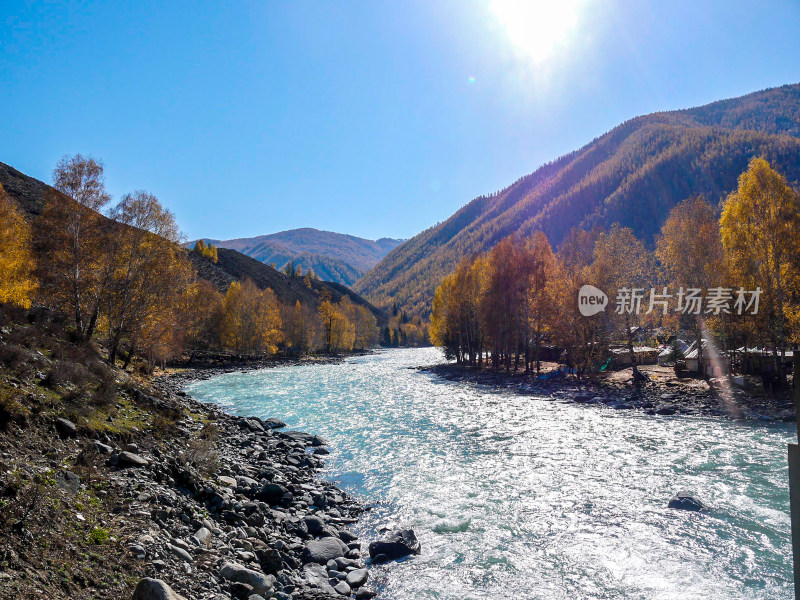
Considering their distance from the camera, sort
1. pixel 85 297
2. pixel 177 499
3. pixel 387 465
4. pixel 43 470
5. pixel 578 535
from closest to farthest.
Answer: pixel 43 470, pixel 177 499, pixel 578 535, pixel 387 465, pixel 85 297

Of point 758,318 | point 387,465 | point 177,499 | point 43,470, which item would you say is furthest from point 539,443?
point 758,318

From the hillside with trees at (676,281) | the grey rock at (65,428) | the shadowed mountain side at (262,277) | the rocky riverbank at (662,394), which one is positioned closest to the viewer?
the grey rock at (65,428)

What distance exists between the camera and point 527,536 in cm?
966

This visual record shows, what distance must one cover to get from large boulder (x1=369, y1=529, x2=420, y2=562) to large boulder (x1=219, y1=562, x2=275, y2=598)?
9.24 ft

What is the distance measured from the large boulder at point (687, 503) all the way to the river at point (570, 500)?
30cm

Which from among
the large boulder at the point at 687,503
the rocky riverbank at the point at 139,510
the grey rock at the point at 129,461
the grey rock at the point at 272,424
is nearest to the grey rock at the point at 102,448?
the rocky riverbank at the point at 139,510

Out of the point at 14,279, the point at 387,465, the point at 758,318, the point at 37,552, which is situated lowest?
the point at 387,465

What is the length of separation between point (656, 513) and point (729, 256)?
84.3ft

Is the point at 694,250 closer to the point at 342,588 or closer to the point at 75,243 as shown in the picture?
the point at 342,588

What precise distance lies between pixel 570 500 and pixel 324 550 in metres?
7.14

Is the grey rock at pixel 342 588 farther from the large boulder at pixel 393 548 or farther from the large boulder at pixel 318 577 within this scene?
the large boulder at pixel 393 548

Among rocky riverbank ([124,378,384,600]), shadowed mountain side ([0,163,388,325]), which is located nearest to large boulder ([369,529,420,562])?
rocky riverbank ([124,378,384,600])

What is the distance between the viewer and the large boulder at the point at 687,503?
10773 millimetres

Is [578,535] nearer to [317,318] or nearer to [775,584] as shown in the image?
[775,584]
